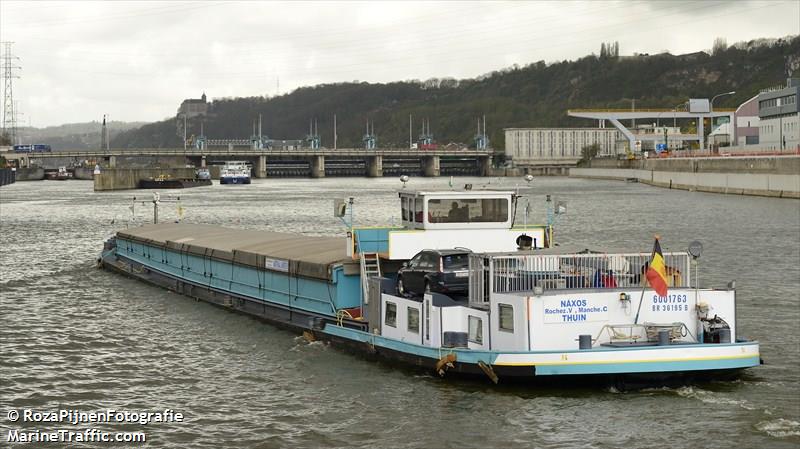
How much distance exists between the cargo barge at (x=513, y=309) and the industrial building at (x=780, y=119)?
121 m

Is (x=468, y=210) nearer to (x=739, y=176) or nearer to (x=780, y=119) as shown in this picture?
(x=739, y=176)

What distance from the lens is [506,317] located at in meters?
23.8

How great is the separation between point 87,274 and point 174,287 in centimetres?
1015

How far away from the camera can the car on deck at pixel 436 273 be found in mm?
26500

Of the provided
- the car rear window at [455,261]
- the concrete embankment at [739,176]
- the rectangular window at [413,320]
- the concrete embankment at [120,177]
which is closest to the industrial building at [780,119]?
the concrete embankment at [739,176]

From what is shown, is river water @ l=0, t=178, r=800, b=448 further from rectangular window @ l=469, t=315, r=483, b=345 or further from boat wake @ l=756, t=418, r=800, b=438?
rectangular window @ l=469, t=315, r=483, b=345

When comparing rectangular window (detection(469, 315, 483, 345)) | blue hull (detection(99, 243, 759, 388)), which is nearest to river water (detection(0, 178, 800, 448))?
blue hull (detection(99, 243, 759, 388))

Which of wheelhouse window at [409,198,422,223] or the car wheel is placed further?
wheelhouse window at [409,198,422,223]

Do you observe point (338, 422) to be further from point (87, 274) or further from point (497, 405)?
point (87, 274)

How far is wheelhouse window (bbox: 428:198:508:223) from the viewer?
29.4 m

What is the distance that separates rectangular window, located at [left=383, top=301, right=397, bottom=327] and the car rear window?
1.68 metres

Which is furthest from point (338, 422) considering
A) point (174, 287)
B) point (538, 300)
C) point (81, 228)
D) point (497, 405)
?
point (81, 228)

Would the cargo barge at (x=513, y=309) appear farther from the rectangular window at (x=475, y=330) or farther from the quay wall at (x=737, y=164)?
the quay wall at (x=737, y=164)

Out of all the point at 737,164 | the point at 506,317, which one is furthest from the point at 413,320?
the point at 737,164
